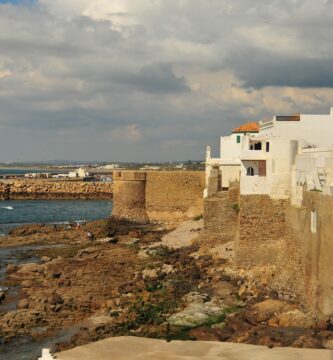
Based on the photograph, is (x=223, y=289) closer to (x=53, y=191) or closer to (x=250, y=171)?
(x=250, y=171)

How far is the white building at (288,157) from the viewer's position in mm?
20397

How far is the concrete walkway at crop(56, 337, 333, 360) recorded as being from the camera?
14.1 m

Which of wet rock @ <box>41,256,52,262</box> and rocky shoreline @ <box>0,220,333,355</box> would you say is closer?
rocky shoreline @ <box>0,220,333,355</box>

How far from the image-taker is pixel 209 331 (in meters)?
18.0

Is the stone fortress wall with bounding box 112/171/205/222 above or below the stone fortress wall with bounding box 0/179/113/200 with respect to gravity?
above

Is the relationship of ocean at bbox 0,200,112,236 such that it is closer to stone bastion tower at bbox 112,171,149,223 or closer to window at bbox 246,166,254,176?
stone bastion tower at bbox 112,171,149,223

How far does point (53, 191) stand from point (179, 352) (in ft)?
232

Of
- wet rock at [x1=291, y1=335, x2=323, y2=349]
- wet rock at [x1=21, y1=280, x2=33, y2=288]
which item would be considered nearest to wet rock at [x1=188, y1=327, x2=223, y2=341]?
wet rock at [x1=291, y1=335, x2=323, y2=349]

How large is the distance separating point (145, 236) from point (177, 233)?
6.03 feet

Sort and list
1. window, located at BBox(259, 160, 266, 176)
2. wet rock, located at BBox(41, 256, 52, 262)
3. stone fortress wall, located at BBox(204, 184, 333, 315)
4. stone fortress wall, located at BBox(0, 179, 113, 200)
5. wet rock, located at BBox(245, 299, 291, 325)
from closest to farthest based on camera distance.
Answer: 1. stone fortress wall, located at BBox(204, 184, 333, 315)
2. wet rock, located at BBox(245, 299, 291, 325)
3. window, located at BBox(259, 160, 266, 176)
4. wet rock, located at BBox(41, 256, 52, 262)
5. stone fortress wall, located at BBox(0, 179, 113, 200)

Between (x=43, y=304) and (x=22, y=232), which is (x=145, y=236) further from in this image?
(x=43, y=304)

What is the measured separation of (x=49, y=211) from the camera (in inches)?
2542

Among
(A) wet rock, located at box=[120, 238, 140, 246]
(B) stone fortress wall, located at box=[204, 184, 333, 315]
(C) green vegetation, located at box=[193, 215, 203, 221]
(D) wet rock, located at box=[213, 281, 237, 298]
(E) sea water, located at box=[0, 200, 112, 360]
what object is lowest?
(E) sea water, located at box=[0, 200, 112, 360]

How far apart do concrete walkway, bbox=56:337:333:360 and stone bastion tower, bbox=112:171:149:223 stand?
2706cm
